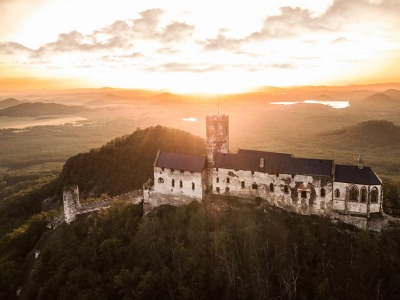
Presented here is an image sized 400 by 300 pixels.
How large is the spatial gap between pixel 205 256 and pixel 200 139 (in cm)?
5002

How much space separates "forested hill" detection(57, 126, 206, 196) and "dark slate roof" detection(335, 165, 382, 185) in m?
41.5

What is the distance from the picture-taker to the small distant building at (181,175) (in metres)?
53.1

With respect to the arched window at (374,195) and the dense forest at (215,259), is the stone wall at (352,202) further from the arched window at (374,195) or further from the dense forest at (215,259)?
the dense forest at (215,259)

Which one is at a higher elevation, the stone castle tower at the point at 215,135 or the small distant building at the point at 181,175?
the stone castle tower at the point at 215,135

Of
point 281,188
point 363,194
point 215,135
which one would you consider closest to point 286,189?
point 281,188

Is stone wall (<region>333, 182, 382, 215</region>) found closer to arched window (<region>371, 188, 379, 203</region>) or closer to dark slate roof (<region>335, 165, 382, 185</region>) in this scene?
arched window (<region>371, 188, 379, 203</region>)

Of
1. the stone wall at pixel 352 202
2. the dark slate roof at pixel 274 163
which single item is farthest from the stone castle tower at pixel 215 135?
the stone wall at pixel 352 202

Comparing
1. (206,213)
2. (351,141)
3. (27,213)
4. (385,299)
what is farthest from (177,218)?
(351,141)

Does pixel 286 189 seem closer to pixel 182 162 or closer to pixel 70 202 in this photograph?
pixel 182 162

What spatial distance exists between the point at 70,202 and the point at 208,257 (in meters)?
26.2

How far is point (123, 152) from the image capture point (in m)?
90.5

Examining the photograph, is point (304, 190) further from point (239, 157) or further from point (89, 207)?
point (89, 207)

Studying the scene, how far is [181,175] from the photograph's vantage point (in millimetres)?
54062

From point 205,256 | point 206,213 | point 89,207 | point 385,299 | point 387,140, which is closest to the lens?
point 385,299
